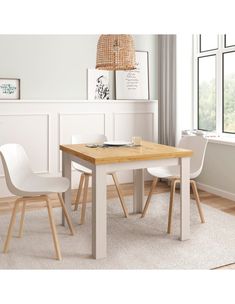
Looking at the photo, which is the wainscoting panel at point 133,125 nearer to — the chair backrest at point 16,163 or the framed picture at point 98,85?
the framed picture at point 98,85

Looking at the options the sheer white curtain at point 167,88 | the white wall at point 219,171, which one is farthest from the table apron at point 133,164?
the sheer white curtain at point 167,88

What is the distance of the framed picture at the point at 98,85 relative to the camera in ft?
15.8

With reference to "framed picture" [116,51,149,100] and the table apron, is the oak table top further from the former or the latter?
"framed picture" [116,51,149,100]

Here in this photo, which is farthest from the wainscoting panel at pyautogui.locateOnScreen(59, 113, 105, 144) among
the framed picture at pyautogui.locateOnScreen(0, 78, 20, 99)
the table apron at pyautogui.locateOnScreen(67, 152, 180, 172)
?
the table apron at pyautogui.locateOnScreen(67, 152, 180, 172)

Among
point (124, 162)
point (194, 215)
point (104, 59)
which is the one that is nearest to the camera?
point (124, 162)

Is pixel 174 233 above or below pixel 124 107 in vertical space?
below

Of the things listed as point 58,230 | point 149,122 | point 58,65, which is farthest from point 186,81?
point 58,230

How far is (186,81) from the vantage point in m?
A: 4.84

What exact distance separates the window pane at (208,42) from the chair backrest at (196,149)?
1537 millimetres

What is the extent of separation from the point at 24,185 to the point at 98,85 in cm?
238
